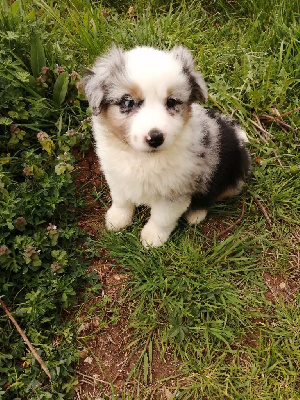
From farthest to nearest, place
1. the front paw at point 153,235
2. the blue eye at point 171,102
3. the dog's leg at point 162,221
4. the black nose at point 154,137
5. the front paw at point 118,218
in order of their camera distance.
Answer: the front paw at point 118,218 → the front paw at point 153,235 → the dog's leg at point 162,221 → the blue eye at point 171,102 → the black nose at point 154,137

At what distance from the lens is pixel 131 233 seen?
9.94ft

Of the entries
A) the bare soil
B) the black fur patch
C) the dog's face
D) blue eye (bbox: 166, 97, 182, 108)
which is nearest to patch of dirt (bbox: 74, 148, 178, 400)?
the bare soil

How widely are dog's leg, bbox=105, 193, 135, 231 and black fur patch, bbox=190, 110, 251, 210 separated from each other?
0.45 meters

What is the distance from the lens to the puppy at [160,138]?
2.10 metres

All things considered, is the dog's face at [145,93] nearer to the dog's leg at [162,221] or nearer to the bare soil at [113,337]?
the dog's leg at [162,221]

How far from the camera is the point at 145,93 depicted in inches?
82.0

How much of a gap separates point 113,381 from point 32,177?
143 cm

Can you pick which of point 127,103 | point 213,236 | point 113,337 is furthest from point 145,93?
point 113,337

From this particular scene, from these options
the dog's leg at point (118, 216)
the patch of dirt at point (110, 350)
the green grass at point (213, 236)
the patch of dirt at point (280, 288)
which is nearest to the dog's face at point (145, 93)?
the dog's leg at point (118, 216)

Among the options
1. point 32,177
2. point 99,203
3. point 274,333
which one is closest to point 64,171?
point 32,177

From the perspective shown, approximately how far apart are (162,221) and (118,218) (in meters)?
0.41

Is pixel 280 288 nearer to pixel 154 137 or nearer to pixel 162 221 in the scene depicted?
pixel 162 221

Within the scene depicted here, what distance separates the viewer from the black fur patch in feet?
9.04

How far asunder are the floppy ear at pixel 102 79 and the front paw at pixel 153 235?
0.97 meters
